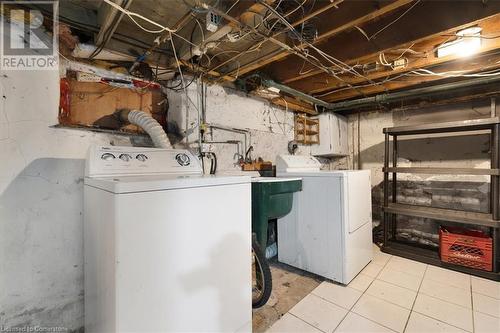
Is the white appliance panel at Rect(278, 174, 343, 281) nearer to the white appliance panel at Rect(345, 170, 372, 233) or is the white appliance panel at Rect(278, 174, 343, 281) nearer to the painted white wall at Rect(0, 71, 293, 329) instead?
the white appliance panel at Rect(345, 170, 372, 233)

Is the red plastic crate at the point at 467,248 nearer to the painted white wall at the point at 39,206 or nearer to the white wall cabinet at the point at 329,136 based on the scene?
the white wall cabinet at the point at 329,136

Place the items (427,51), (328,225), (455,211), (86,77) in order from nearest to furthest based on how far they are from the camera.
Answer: (86,77), (427,51), (328,225), (455,211)

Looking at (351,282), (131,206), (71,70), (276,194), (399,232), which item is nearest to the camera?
(131,206)

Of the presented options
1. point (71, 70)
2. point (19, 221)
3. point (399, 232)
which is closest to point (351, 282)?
point (399, 232)

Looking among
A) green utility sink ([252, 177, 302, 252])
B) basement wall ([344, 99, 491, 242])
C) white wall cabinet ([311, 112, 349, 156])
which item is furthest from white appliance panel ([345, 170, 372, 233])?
basement wall ([344, 99, 491, 242])

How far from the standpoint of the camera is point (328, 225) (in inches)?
78.1

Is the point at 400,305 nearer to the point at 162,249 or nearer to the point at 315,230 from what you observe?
the point at 315,230

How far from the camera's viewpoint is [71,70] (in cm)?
146

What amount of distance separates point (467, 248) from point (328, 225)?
151cm

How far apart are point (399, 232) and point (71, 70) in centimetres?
402

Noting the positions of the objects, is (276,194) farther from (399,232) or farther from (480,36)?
(399,232)

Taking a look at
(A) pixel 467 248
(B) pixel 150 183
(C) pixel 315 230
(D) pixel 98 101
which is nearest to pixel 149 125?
(D) pixel 98 101

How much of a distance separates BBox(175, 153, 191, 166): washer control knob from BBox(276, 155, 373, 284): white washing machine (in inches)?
42.4

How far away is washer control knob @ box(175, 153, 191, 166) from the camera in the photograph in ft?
5.16
